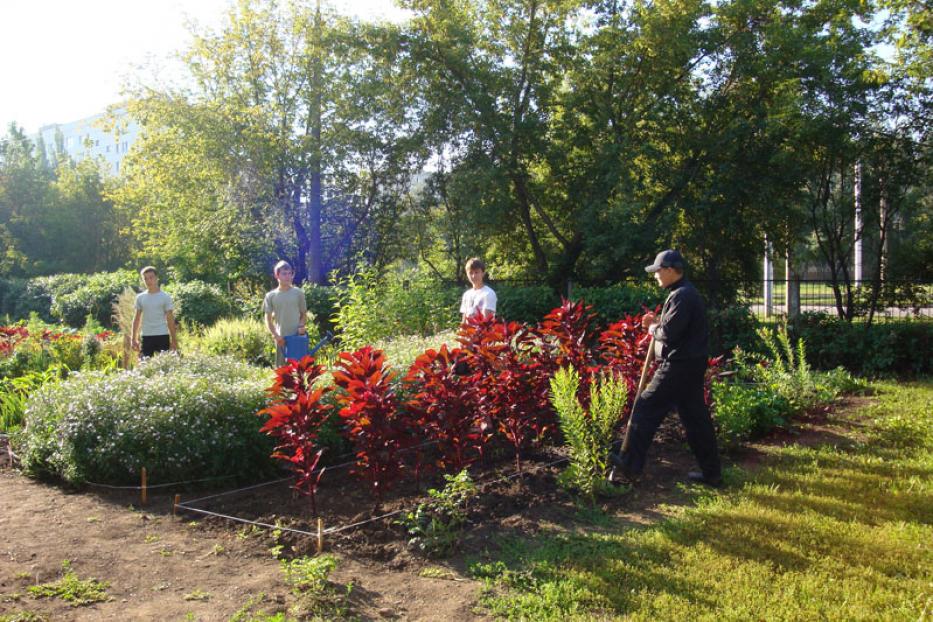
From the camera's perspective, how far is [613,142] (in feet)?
44.7

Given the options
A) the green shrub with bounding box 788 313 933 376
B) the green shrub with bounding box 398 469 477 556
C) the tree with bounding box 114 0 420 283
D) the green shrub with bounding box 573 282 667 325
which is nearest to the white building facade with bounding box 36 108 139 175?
the tree with bounding box 114 0 420 283

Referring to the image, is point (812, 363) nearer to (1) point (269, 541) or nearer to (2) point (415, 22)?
(1) point (269, 541)

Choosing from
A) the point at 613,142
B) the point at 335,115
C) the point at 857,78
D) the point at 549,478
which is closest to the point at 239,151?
the point at 335,115

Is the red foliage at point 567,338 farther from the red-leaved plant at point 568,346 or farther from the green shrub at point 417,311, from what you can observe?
the green shrub at point 417,311

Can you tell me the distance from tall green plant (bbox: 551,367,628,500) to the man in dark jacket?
15cm

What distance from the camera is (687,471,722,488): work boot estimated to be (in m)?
4.89

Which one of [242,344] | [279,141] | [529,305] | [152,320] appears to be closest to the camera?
[152,320]

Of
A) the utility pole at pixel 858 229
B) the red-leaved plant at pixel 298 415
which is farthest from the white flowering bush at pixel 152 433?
the utility pole at pixel 858 229

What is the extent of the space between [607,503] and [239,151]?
660 inches

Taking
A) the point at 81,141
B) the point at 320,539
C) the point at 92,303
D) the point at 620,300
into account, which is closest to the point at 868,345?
the point at 620,300

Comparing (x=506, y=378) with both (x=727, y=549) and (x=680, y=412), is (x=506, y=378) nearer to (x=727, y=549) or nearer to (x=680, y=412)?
(x=680, y=412)

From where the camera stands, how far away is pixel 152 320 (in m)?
7.71

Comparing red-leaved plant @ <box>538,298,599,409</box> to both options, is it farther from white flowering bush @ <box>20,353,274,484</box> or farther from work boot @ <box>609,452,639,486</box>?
white flowering bush @ <box>20,353,274,484</box>

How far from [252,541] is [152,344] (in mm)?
4416
